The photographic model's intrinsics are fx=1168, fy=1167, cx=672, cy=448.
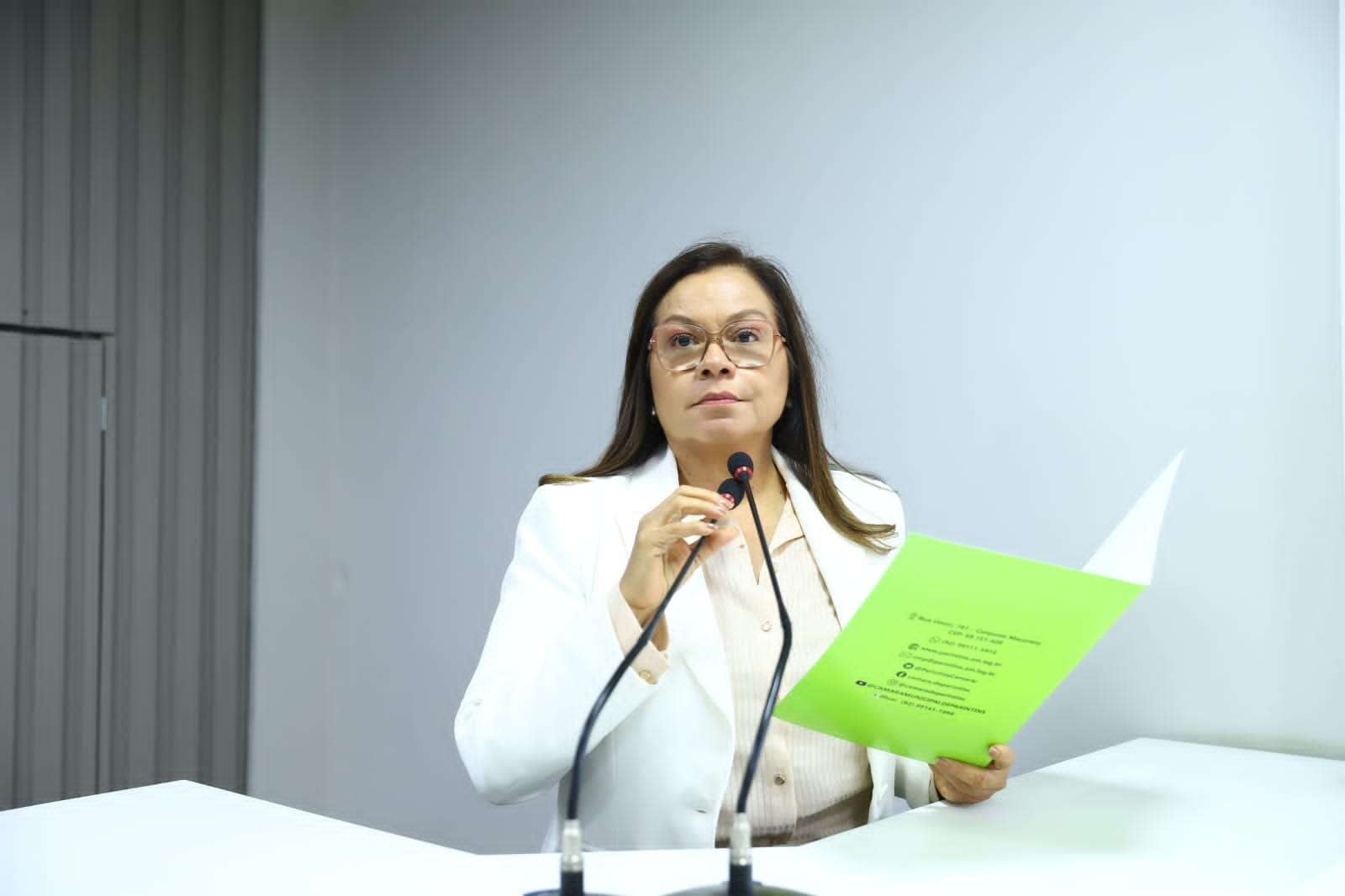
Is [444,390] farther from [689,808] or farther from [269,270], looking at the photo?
[689,808]

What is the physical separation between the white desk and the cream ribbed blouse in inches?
8.8

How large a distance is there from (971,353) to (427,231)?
1.55m

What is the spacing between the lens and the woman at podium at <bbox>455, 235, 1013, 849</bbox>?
1.46 m

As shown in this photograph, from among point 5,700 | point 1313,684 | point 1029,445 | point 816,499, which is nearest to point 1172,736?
point 1313,684

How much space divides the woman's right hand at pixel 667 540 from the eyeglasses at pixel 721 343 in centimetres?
33

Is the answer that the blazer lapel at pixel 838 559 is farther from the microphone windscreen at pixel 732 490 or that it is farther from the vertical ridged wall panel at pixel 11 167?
the vertical ridged wall panel at pixel 11 167

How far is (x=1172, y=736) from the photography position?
73.8 inches

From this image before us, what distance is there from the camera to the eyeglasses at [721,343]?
171 cm

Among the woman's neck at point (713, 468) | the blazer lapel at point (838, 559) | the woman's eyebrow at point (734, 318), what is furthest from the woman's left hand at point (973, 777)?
the woman's eyebrow at point (734, 318)

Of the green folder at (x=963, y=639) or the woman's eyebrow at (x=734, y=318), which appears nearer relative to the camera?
the green folder at (x=963, y=639)

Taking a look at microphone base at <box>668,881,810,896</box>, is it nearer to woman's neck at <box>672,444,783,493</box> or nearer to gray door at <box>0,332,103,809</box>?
woman's neck at <box>672,444,783,493</box>

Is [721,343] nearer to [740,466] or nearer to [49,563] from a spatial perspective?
[740,466]

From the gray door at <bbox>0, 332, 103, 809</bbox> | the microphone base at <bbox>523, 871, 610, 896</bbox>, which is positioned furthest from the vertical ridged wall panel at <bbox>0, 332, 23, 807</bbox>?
the microphone base at <bbox>523, 871, 610, 896</bbox>

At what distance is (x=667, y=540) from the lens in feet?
4.52
